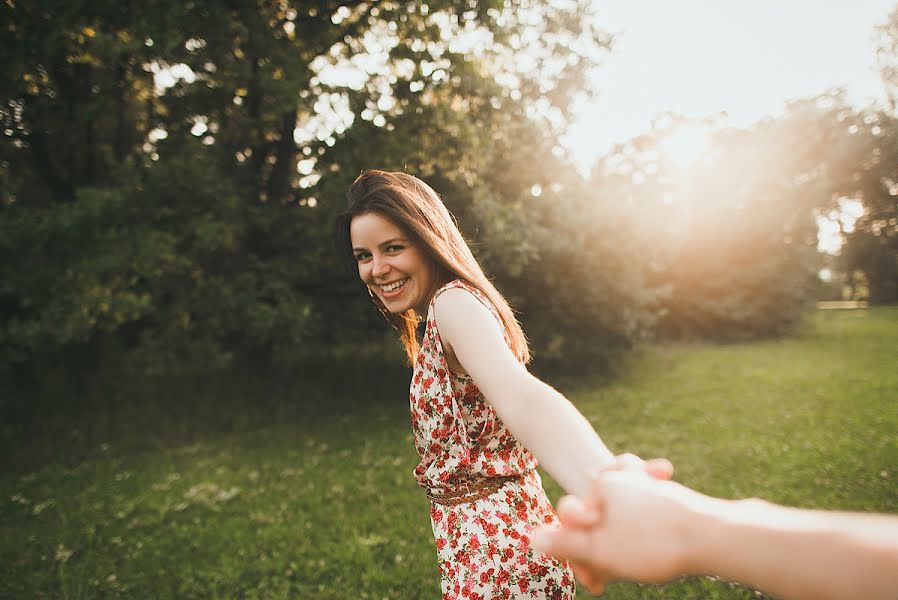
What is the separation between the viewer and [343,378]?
1380cm

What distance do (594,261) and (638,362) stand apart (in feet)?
A: 20.0

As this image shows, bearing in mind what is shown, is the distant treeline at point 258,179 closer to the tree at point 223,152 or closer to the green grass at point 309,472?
the tree at point 223,152

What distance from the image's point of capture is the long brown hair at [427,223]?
1.79 meters

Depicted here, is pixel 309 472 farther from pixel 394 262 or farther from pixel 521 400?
pixel 521 400

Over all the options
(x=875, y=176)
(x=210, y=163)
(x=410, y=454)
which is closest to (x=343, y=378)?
(x=410, y=454)

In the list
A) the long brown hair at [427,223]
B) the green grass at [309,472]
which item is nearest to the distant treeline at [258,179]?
the green grass at [309,472]

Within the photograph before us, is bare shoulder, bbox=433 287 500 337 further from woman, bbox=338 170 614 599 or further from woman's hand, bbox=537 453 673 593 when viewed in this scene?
woman's hand, bbox=537 453 673 593

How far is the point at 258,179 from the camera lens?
11.4 meters

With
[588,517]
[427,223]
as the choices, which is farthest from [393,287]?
[588,517]

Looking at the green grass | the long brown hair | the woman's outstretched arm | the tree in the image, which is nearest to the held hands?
the woman's outstretched arm

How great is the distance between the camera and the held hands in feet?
2.55

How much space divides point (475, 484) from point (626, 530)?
1.03 m

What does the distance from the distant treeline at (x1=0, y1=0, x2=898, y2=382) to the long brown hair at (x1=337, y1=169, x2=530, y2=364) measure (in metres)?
6.87

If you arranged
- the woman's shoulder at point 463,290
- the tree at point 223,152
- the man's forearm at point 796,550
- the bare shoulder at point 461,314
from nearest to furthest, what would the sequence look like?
the man's forearm at point 796,550 → the bare shoulder at point 461,314 → the woman's shoulder at point 463,290 → the tree at point 223,152
